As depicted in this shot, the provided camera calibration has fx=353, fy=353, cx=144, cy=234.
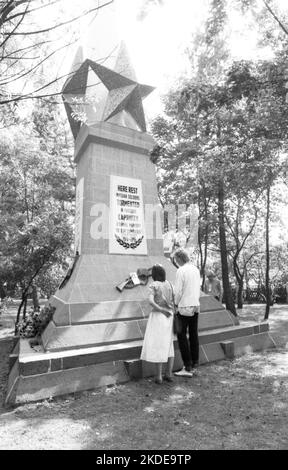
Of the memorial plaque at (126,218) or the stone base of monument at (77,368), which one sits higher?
the memorial plaque at (126,218)

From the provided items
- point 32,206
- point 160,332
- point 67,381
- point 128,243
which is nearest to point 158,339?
point 160,332

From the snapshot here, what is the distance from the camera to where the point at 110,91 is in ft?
29.9

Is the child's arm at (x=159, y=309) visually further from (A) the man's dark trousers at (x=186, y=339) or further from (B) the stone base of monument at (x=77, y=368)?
(B) the stone base of monument at (x=77, y=368)

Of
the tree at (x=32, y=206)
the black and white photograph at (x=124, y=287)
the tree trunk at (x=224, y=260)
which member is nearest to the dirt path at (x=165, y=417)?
the black and white photograph at (x=124, y=287)

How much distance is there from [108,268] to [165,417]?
13.1 ft

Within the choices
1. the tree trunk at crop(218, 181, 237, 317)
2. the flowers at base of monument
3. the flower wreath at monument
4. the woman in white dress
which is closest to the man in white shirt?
the woman in white dress

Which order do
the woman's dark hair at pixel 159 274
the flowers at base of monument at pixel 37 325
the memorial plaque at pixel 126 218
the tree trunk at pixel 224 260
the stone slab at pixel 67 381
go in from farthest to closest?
the tree trunk at pixel 224 260, the memorial plaque at pixel 126 218, the flowers at base of monument at pixel 37 325, the woman's dark hair at pixel 159 274, the stone slab at pixel 67 381

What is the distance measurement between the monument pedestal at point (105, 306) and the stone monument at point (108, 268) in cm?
2

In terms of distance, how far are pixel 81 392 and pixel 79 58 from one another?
822 cm

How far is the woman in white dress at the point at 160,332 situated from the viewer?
5.13 meters

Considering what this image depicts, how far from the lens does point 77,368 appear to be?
512 centimetres

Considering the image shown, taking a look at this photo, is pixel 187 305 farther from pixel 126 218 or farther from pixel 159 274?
pixel 126 218
